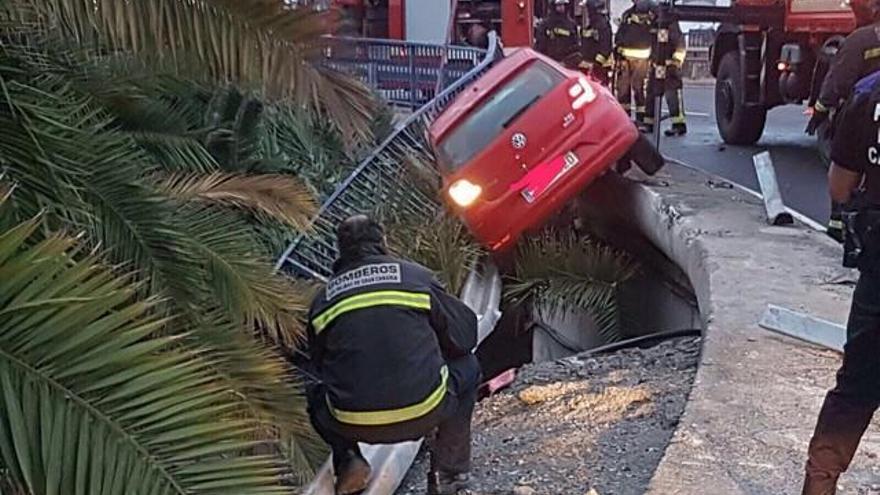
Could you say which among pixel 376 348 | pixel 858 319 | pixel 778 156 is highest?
pixel 858 319

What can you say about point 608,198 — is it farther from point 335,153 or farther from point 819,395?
point 819,395

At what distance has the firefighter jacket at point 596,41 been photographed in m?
13.9

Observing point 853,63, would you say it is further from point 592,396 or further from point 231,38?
point 231,38

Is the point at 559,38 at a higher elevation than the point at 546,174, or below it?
below

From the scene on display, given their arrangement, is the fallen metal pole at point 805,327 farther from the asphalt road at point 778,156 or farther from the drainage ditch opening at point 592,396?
the asphalt road at point 778,156

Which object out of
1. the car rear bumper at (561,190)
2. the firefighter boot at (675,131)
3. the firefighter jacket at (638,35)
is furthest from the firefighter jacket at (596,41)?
the car rear bumper at (561,190)

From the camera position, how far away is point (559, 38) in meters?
14.7

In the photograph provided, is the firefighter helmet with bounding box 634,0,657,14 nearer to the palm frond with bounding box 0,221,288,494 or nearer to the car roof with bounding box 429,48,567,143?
the car roof with bounding box 429,48,567,143

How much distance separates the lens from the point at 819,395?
15.3ft

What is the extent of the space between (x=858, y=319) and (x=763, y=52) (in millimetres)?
9824

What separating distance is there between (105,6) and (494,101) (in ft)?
19.2

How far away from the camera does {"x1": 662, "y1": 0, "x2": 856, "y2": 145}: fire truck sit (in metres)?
11.5

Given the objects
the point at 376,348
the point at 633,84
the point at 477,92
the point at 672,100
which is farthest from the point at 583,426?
the point at 672,100

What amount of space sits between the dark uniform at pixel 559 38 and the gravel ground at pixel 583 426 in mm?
7923
